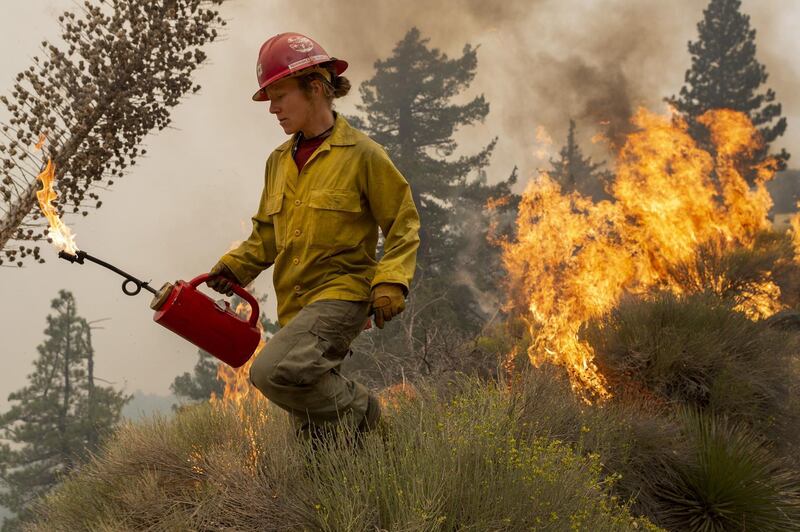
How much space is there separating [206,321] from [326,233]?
73cm

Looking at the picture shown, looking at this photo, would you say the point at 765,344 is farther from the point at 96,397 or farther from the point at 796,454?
the point at 96,397

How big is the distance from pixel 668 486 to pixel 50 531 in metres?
4.40

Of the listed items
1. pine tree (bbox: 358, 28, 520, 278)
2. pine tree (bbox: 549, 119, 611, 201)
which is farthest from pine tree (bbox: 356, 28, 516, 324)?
pine tree (bbox: 549, 119, 611, 201)

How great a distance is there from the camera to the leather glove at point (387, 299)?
3.01 meters

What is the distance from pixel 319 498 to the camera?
297 centimetres

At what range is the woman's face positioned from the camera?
10.8ft

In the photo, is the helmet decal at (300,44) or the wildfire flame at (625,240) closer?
the helmet decal at (300,44)

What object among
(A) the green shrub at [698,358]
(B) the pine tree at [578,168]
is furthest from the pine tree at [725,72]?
(A) the green shrub at [698,358]

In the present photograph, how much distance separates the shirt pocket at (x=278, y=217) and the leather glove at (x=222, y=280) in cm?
38

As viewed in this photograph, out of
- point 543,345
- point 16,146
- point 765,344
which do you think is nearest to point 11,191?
point 16,146

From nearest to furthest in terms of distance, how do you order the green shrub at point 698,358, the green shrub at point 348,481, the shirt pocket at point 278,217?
the green shrub at point 348,481 < the shirt pocket at point 278,217 < the green shrub at point 698,358

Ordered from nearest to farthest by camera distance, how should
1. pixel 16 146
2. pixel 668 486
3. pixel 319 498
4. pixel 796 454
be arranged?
pixel 319 498 < pixel 668 486 < pixel 16 146 < pixel 796 454

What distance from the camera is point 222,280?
3.60 m

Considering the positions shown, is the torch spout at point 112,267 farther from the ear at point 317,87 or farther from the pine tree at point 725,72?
the pine tree at point 725,72
